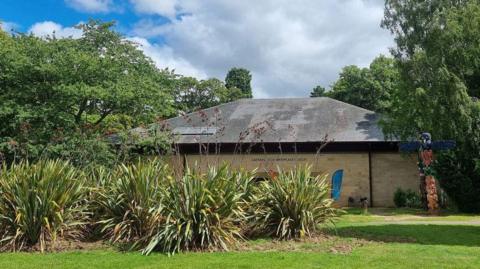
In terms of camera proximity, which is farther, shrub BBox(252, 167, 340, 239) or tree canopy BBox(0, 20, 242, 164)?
tree canopy BBox(0, 20, 242, 164)

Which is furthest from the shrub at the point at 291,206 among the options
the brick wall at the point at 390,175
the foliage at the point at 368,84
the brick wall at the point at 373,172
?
the foliage at the point at 368,84

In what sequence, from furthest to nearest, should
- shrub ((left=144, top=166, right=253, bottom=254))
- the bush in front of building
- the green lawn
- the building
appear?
the building, the bush in front of building, shrub ((left=144, top=166, right=253, bottom=254)), the green lawn

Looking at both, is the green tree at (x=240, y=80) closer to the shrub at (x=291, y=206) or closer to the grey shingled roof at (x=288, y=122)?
the grey shingled roof at (x=288, y=122)

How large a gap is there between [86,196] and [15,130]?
12.1 meters

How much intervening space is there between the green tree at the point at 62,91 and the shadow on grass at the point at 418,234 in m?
11.7

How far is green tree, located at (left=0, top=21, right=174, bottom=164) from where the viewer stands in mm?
21013

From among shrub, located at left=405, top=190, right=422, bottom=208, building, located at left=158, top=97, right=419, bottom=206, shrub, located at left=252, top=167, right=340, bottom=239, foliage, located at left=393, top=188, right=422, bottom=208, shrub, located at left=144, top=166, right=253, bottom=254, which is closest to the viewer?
shrub, located at left=144, top=166, right=253, bottom=254

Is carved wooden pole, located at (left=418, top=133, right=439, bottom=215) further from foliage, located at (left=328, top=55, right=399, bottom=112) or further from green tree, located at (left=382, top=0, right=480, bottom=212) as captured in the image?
foliage, located at (left=328, top=55, right=399, bottom=112)

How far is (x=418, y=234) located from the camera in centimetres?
1134

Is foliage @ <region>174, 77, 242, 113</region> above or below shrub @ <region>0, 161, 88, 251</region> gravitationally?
above

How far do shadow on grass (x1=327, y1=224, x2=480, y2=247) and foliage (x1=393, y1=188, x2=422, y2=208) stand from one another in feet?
35.8

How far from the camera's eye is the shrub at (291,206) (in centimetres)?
A: 1053

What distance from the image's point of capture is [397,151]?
2575 centimetres

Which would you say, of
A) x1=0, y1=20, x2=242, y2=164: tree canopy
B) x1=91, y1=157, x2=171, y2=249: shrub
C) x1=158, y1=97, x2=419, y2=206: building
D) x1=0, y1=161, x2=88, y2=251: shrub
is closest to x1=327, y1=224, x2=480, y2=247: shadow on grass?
x1=91, y1=157, x2=171, y2=249: shrub
